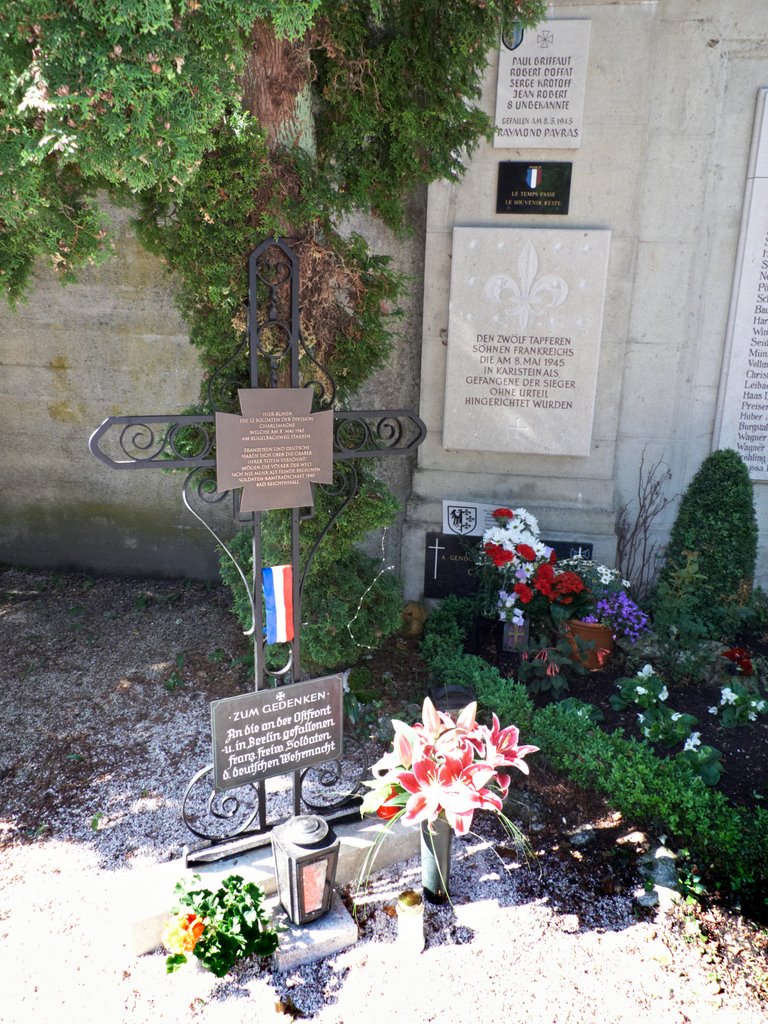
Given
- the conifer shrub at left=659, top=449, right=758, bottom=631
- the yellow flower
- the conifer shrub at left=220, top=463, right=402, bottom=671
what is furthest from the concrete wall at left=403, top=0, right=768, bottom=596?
the yellow flower

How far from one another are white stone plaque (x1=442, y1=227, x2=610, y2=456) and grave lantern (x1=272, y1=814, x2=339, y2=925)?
3081 mm

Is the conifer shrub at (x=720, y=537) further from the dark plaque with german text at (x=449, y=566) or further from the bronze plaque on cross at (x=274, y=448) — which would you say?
the bronze plaque on cross at (x=274, y=448)

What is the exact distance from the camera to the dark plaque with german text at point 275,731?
2.67 m

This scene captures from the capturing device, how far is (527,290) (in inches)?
191

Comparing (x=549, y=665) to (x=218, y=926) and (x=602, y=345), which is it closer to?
(x=602, y=345)


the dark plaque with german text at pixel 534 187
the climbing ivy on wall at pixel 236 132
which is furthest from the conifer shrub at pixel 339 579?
the dark plaque with german text at pixel 534 187

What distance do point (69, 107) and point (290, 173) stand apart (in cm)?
114

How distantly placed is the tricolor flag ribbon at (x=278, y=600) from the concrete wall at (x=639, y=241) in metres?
2.54

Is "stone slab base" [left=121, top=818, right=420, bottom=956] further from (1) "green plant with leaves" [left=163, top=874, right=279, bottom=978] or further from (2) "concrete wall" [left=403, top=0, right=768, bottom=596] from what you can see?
(2) "concrete wall" [left=403, top=0, right=768, bottom=596]

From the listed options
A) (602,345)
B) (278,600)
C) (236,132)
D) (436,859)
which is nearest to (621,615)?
(602,345)

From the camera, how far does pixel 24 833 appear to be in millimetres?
3260

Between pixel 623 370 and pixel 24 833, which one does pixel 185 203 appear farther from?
pixel 623 370

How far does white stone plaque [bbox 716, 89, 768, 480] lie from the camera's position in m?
4.74

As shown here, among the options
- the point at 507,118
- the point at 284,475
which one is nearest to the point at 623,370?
the point at 507,118
